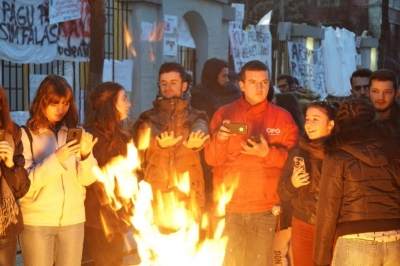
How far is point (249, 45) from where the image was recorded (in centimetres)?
1884

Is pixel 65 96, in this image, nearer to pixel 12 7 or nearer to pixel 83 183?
A: pixel 83 183

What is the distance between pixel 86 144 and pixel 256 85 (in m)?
1.54

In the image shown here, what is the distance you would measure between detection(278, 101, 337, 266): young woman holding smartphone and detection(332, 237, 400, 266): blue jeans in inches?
32.2

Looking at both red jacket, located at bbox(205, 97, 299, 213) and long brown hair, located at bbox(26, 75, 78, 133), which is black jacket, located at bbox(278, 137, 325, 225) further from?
long brown hair, located at bbox(26, 75, 78, 133)

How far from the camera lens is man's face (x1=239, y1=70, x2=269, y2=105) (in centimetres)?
589

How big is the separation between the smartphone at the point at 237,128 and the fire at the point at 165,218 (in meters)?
0.54

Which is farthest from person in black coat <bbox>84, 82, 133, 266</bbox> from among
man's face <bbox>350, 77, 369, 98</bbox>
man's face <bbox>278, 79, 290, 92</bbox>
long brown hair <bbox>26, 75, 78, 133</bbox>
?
man's face <bbox>278, 79, 290, 92</bbox>

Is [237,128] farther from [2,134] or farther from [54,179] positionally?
[2,134]

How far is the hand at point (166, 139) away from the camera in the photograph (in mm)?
5648

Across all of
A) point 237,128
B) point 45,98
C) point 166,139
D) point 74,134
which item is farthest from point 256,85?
point 45,98

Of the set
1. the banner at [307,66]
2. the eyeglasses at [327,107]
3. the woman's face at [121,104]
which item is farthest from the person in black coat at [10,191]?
the banner at [307,66]

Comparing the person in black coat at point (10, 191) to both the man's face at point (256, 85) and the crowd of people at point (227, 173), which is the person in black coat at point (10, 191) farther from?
the man's face at point (256, 85)

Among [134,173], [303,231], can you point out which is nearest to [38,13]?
[134,173]

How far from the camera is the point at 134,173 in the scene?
601cm
